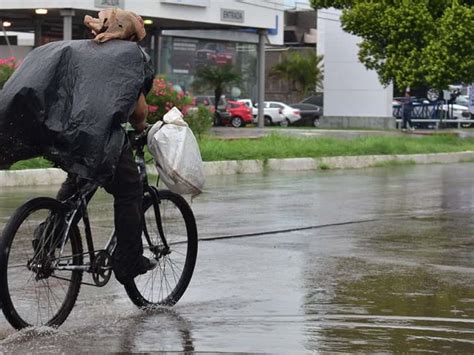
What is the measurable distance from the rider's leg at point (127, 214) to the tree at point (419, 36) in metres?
25.0

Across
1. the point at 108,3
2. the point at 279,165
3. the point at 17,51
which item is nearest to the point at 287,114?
the point at 17,51

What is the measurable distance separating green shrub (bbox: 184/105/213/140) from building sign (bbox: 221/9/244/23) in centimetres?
1989

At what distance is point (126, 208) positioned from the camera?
6.30 metres

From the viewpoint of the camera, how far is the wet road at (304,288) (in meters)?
5.92

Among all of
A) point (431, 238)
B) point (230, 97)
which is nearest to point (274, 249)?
point (431, 238)

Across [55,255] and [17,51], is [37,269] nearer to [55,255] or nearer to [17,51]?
[55,255]

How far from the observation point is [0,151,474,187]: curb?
16.0 meters

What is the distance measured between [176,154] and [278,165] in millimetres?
14455

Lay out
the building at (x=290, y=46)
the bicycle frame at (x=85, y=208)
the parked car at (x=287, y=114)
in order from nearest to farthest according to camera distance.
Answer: the bicycle frame at (x=85, y=208) → the parked car at (x=287, y=114) → the building at (x=290, y=46)

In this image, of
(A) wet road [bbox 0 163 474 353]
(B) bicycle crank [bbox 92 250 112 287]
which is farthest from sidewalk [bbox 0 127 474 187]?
(B) bicycle crank [bbox 92 250 112 287]

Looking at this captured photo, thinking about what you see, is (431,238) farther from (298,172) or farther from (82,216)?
(298,172)

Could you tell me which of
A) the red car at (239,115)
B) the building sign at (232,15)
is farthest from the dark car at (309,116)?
the building sign at (232,15)

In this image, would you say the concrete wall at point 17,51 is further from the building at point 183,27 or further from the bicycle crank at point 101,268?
the bicycle crank at point 101,268

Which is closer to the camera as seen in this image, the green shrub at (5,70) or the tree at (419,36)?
the green shrub at (5,70)
